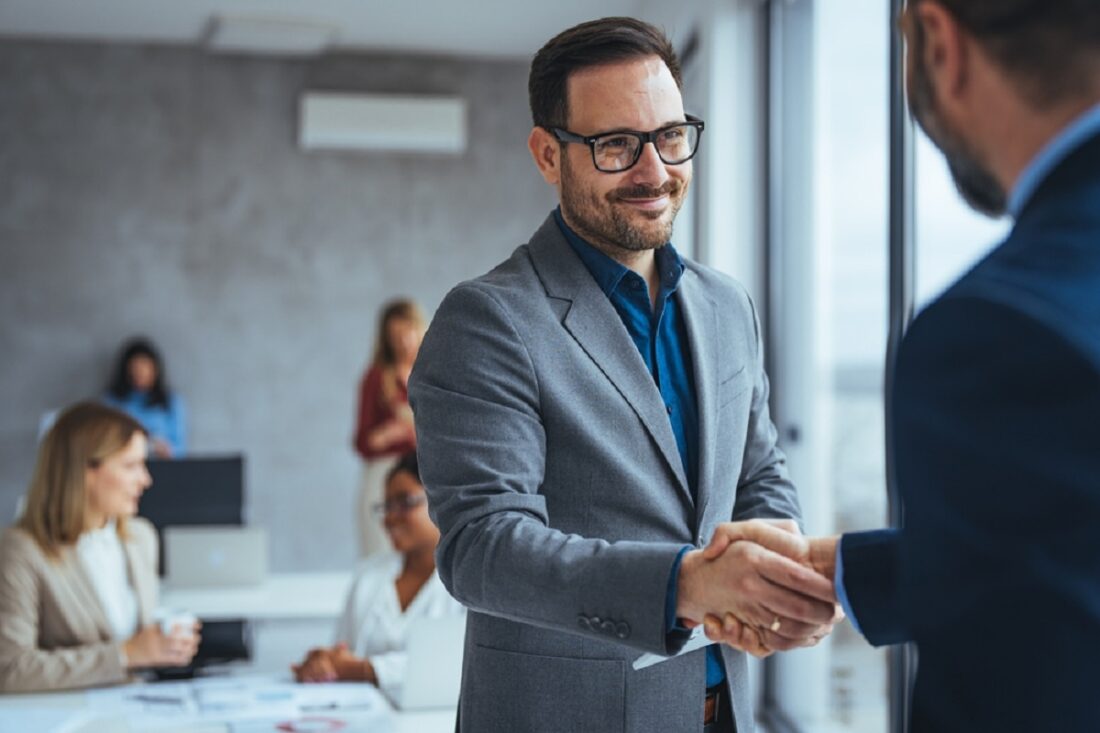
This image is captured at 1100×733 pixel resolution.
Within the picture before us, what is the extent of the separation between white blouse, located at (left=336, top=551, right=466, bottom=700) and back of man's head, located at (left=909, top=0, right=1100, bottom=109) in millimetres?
2537

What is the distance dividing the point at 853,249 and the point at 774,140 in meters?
0.94

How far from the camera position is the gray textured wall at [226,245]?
7738 millimetres

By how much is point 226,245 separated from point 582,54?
21.7 ft

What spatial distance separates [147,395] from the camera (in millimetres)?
7570

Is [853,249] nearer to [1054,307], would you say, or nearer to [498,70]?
[1054,307]

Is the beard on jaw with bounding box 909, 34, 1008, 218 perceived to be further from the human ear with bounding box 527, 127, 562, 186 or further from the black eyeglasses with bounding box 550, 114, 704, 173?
the human ear with bounding box 527, 127, 562, 186

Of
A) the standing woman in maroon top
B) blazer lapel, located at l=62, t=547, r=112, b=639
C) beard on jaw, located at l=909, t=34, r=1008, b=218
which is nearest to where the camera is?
beard on jaw, located at l=909, t=34, r=1008, b=218

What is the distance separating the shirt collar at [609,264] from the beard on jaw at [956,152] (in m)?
0.70

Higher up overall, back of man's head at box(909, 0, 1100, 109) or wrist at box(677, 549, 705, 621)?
back of man's head at box(909, 0, 1100, 109)

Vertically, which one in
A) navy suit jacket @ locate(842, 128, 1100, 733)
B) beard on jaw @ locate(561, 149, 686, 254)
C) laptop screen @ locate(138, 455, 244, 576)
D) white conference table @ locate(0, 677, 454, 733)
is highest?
beard on jaw @ locate(561, 149, 686, 254)

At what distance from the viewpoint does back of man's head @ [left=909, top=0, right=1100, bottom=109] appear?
843mm

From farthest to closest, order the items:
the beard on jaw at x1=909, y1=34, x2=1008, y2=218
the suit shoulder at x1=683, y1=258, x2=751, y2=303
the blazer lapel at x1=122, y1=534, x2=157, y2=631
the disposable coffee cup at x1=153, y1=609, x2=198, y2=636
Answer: the blazer lapel at x1=122, y1=534, x2=157, y2=631, the disposable coffee cup at x1=153, y1=609, x2=198, y2=636, the suit shoulder at x1=683, y1=258, x2=751, y2=303, the beard on jaw at x1=909, y1=34, x2=1008, y2=218

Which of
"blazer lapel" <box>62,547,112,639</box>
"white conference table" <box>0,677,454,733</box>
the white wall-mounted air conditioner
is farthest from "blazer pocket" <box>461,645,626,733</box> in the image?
the white wall-mounted air conditioner

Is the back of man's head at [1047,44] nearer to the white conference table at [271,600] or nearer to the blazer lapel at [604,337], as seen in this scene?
the blazer lapel at [604,337]
